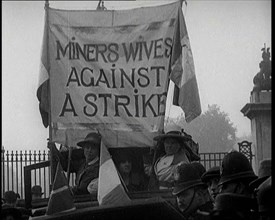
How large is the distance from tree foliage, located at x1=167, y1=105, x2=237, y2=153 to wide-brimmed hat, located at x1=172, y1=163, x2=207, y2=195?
48550mm

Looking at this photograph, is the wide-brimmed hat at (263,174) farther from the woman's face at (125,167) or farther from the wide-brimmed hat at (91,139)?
the woman's face at (125,167)

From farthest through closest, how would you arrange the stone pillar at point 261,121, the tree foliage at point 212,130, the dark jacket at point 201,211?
the tree foliage at point 212,130, the stone pillar at point 261,121, the dark jacket at point 201,211

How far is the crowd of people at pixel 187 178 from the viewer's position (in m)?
5.29

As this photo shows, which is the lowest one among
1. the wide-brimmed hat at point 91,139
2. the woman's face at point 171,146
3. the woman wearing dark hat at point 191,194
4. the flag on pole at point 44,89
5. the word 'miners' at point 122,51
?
the woman wearing dark hat at point 191,194

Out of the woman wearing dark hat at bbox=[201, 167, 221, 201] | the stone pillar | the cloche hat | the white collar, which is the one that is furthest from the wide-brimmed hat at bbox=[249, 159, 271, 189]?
the stone pillar

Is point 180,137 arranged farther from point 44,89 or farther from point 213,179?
point 44,89

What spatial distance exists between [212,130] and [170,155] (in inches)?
1991

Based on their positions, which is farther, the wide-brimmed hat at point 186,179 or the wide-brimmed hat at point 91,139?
the wide-brimmed hat at point 91,139

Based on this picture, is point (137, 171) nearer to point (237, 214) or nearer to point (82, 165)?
point (82, 165)

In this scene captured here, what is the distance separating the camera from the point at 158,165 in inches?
345

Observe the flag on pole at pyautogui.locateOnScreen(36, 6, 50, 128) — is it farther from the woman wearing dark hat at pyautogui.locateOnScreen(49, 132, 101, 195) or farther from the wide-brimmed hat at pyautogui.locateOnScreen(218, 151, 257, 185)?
the wide-brimmed hat at pyautogui.locateOnScreen(218, 151, 257, 185)

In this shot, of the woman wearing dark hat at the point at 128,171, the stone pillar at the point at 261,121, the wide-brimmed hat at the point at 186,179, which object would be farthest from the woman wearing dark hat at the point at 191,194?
the stone pillar at the point at 261,121

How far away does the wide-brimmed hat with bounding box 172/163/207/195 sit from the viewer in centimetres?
652

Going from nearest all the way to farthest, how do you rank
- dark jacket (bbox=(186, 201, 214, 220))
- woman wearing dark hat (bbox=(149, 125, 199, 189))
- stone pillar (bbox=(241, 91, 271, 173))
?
dark jacket (bbox=(186, 201, 214, 220)) → woman wearing dark hat (bbox=(149, 125, 199, 189)) → stone pillar (bbox=(241, 91, 271, 173))
